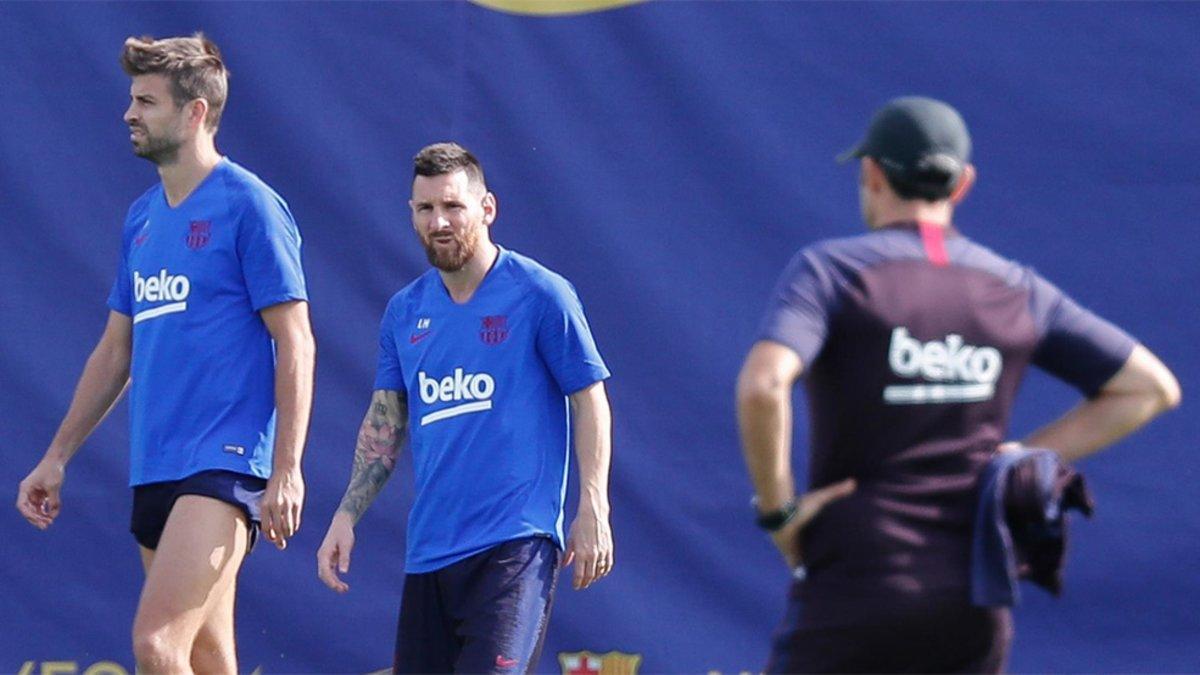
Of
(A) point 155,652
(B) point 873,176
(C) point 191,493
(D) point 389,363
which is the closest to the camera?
(B) point 873,176

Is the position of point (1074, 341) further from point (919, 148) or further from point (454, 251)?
point (454, 251)

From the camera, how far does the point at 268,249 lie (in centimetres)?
448

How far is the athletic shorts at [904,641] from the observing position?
3090 millimetres

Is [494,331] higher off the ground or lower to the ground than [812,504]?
higher

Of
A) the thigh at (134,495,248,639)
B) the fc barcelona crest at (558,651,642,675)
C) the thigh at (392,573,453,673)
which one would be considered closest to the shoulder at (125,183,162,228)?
the thigh at (134,495,248,639)

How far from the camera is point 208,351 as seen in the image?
450cm

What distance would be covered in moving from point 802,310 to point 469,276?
5.68ft

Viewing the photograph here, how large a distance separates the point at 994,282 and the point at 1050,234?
241 cm

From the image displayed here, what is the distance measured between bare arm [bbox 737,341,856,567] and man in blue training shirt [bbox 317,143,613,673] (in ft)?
4.32

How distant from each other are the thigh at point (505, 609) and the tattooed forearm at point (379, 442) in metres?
0.43

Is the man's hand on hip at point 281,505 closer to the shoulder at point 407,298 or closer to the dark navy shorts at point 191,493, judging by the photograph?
the dark navy shorts at point 191,493

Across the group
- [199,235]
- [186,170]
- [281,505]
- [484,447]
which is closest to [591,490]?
[484,447]

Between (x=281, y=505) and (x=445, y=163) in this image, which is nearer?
(x=281, y=505)

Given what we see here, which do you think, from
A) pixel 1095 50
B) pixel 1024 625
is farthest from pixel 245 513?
pixel 1095 50
